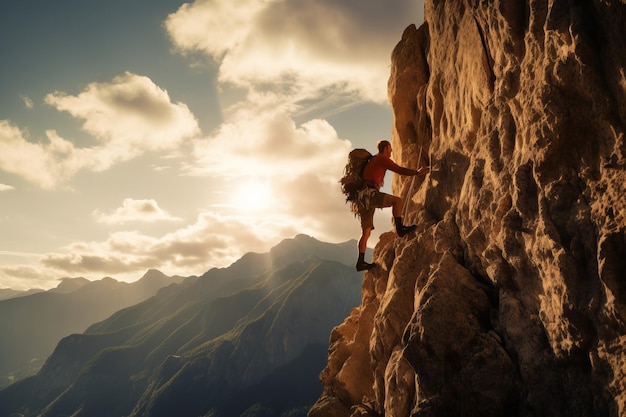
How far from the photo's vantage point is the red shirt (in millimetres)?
12141

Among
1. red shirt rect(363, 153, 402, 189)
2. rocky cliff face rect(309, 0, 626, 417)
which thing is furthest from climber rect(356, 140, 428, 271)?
rocky cliff face rect(309, 0, 626, 417)

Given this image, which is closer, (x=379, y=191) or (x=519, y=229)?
(x=519, y=229)

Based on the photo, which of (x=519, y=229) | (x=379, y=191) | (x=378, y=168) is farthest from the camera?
(x=379, y=191)

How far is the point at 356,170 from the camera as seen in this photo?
12.7 m

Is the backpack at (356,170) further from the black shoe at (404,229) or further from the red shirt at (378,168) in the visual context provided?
→ the black shoe at (404,229)

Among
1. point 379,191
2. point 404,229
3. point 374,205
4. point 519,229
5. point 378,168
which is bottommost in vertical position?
point 519,229

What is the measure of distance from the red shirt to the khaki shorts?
41cm

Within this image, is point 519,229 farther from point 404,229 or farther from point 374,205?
point 374,205

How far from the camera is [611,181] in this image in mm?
5812

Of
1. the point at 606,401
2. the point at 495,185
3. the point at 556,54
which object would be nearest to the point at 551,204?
the point at 495,185

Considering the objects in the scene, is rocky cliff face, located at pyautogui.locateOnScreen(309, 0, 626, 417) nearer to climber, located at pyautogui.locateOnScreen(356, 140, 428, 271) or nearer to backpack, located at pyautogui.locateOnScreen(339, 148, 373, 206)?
climber, located at pyautogui.locateOnScreen(356, 140, 428, 271)

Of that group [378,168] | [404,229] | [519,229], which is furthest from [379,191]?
[519,229]

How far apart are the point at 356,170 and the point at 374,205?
134 cm

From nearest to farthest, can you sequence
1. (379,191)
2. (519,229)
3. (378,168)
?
(519,229) → (378,168) → (379,191)
